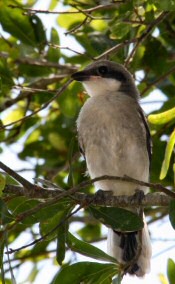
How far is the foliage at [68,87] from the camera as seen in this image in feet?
13.1

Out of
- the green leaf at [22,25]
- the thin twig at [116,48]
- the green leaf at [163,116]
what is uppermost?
the green leaf at [22,25]

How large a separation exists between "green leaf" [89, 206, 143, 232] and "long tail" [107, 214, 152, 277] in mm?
951

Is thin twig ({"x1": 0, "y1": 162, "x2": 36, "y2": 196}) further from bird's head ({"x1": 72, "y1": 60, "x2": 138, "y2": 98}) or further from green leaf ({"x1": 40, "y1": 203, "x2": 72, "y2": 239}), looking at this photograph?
bird's head ({"x1": 72, "y1": 60, "x2": 138, "y2": 98})

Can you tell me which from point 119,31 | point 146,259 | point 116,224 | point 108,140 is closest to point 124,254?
point 146,259

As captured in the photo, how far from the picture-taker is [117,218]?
157 inches

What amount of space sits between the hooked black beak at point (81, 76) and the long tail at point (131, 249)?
50.8 inches

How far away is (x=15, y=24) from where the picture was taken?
18.4 feet

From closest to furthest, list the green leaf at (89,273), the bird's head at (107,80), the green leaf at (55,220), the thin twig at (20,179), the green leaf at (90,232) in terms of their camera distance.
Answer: the thin twig at (20,179) → the green leaf at (89,273) → the green leaf at (55,220) → the bird's head at (107,80) → the green leaf at (90,232)

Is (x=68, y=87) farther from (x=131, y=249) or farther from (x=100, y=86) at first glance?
(x=131, y=249)

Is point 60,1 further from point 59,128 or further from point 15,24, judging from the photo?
point 59,128

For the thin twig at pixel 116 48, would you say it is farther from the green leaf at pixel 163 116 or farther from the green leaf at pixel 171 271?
the green leaf at pixel 171 271

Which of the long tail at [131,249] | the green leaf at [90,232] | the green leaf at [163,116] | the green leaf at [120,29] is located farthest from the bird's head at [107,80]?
the green leaf at [163,116]

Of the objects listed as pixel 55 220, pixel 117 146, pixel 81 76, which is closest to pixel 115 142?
pixel 117 146

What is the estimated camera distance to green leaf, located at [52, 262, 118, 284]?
3852 mm
